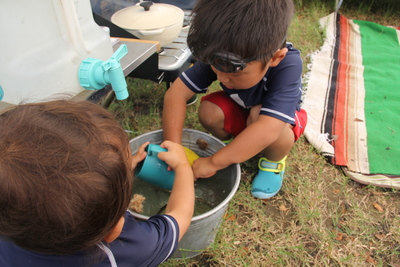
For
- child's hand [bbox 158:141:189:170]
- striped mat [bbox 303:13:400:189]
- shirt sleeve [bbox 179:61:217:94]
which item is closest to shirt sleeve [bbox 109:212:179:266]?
child's hand [bbox 158:141:189:170]

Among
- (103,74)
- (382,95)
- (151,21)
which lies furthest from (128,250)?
(382,95)

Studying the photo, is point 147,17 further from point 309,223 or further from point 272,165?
point 309,223

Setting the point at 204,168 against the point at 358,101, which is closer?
the point at 204,168

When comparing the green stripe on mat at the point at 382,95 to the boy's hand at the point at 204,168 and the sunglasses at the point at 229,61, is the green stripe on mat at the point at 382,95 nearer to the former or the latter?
the boy's hand at the point at 204,168

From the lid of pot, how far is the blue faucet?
655mm

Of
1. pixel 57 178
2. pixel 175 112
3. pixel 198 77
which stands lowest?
pixel 175 112

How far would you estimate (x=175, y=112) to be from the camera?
1384 millimetres

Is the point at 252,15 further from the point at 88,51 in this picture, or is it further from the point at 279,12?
the point at 88,51

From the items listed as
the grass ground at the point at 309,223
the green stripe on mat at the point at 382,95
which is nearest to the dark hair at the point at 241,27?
the grass ground at the point at 309,223

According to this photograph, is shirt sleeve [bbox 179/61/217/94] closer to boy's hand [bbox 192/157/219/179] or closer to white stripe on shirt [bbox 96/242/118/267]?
boy's hand [bbox 192/157/219/179]

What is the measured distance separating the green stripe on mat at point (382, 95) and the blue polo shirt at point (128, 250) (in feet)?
4.46

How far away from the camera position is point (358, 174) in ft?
5.46

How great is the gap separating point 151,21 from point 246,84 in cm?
73

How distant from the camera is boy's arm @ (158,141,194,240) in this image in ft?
3.03
